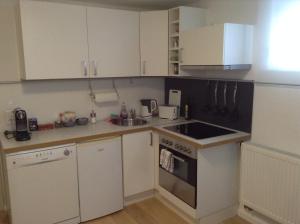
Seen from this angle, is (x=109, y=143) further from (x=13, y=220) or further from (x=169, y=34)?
(x=169, y=34)

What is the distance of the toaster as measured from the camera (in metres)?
3.27

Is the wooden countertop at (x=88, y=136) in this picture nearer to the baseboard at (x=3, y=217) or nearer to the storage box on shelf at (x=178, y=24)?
the storage box on shelf at (x=178, y=24)

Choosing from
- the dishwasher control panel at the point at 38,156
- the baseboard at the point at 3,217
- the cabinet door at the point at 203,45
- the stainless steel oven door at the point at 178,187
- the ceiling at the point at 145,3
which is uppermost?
the ceiling at the point at 145,3

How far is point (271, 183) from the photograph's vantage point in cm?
232

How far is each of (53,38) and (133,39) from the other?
2.87ft

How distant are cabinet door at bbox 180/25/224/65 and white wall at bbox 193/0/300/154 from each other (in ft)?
1.19

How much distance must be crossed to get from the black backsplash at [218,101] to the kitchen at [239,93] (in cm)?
2

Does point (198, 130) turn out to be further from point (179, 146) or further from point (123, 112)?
point (123, 112)

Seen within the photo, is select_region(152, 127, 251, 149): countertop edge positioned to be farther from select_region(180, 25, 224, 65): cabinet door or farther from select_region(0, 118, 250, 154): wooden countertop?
select_region(180, 25, 224, 65): cabinet door

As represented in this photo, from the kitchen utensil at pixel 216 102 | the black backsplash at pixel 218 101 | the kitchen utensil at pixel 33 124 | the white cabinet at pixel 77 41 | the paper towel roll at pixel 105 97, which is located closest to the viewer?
the white cabinet at pixel 77 41

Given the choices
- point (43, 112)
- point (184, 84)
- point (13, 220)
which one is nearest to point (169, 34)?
Result: point (184, 84)

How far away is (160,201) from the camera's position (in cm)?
304

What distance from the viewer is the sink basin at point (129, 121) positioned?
10.1 ft

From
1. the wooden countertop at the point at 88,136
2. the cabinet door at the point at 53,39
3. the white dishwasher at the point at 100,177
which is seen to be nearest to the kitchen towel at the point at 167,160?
the wooden countertop at the point at 88,136
